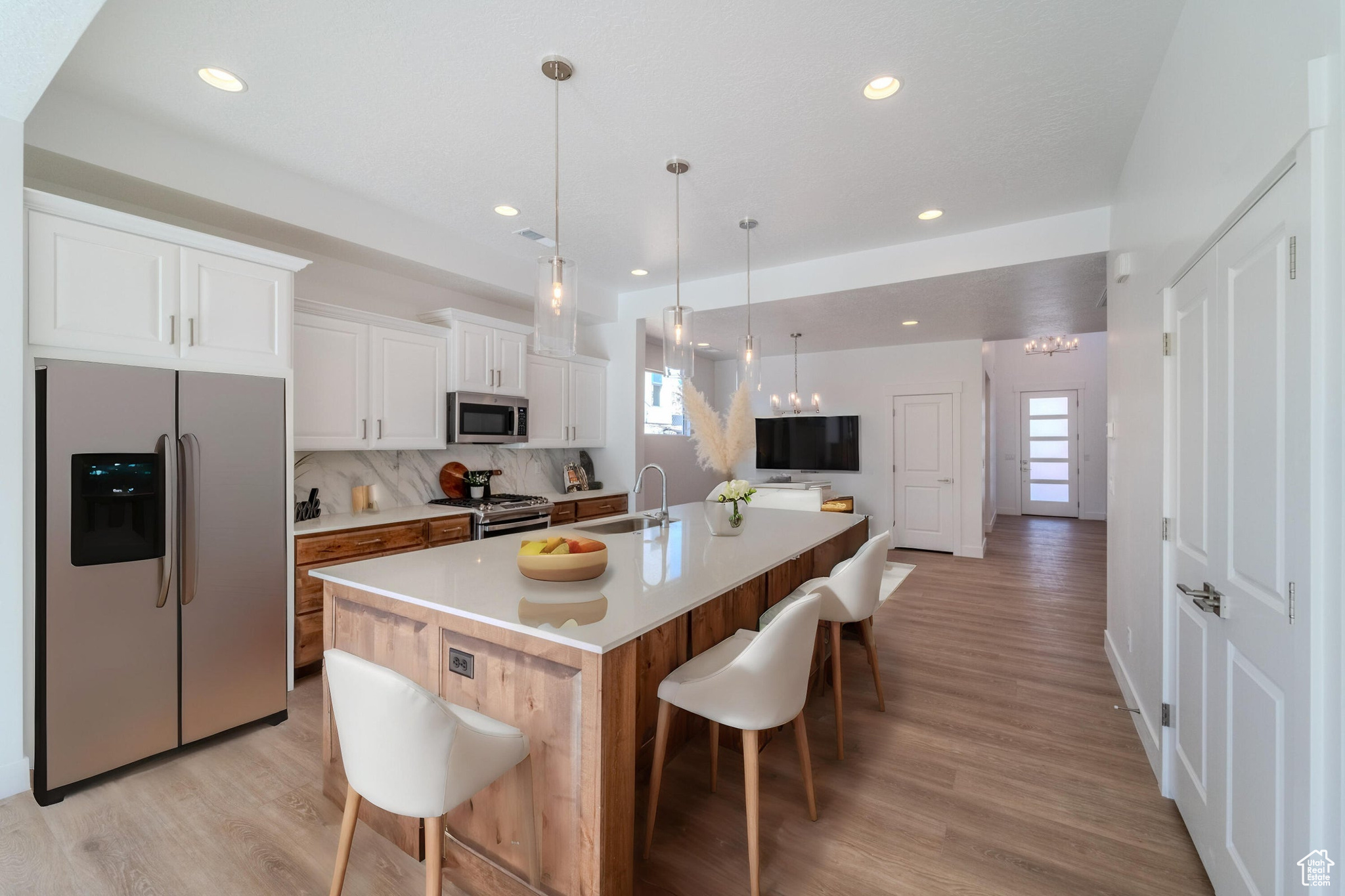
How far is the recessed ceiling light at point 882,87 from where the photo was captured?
2.29m

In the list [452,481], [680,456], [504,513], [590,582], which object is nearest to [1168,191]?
[590,582]

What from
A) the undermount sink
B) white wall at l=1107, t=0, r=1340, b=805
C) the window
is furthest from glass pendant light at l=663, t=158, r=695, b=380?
the window

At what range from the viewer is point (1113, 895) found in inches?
62.9

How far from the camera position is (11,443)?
6.56 ft

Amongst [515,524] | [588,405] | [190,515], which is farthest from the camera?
[588,405]

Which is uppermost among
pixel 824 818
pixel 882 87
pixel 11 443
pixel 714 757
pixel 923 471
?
pixel 882 87

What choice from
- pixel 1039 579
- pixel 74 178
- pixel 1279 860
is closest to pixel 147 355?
pixel 74 178

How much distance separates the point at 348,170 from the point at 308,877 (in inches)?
127

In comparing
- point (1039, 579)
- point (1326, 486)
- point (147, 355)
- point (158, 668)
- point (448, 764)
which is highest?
point (147, 355)

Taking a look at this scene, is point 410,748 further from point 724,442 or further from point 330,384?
point 330,384

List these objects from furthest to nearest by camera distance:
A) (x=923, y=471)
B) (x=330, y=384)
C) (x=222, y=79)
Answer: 1. (x=923, y=471)
2. (x=330, y=384)
3. (x=222, y=79)

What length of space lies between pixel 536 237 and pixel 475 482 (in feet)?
6.38

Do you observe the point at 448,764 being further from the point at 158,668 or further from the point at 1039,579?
the point at 1039,579

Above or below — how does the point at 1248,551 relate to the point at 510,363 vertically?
below
